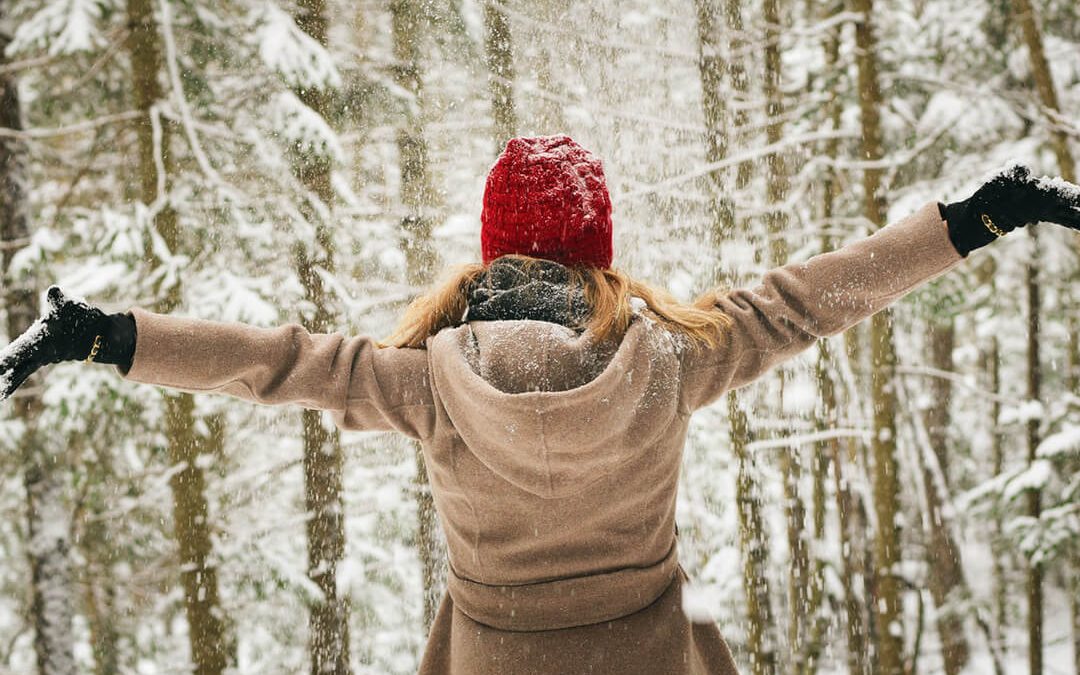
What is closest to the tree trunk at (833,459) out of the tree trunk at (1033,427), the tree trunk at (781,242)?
the tree trunk at (781,242)

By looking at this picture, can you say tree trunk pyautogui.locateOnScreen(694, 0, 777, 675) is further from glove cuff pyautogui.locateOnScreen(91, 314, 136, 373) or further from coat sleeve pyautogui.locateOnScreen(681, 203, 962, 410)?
glove cuff pyautogui.locateOnScreen(91, 314, 136, 373)

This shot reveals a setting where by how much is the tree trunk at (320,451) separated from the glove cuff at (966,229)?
5.54 meters

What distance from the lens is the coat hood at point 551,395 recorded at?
5.08ft

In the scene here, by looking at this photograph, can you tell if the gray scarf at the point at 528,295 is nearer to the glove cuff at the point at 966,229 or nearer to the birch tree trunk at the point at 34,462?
the glove cuff at the point at 966,229

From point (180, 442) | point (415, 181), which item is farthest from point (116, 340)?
point (415, 181)

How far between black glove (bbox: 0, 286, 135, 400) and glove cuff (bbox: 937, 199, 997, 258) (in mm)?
1708

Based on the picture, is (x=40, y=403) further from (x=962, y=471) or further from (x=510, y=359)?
(x=962, y=471)

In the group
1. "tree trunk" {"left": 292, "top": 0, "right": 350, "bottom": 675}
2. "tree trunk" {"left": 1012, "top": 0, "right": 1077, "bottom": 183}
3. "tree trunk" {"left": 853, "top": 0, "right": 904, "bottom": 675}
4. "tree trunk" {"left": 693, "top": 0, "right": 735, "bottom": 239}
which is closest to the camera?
"tree trunk" {"left": 1012, "top": 0, "right": 1077, "bottom": 183}

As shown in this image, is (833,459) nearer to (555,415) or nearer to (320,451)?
(320,451)

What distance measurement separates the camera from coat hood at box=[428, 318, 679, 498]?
5.08 ft

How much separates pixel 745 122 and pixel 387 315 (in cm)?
388

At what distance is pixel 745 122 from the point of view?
796cm

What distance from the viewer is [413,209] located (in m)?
7.65

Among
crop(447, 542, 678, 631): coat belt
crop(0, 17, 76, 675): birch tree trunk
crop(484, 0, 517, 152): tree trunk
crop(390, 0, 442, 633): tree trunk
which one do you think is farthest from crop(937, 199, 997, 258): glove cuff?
crop(0, 17, 76, 675): birch tree trunk
